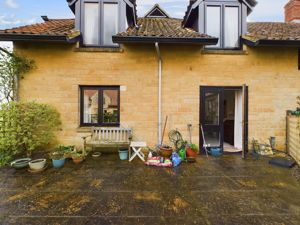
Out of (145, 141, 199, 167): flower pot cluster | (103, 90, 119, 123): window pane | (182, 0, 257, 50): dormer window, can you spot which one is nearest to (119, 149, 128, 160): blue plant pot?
(145, 141, 199, 167): flower pot cluster

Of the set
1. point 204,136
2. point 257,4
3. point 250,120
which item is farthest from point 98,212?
point 257,4

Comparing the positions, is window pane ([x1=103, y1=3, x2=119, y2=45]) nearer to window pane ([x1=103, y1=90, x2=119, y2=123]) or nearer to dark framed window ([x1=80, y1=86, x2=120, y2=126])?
dark framed window ([x1=80, y1=86, x2=120, y2=126])

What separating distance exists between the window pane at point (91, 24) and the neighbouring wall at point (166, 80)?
2.09 ft

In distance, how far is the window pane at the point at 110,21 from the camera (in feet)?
21.3

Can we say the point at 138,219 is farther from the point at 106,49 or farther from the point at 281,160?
the point at 106,49

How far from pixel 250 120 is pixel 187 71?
3070 millimetres

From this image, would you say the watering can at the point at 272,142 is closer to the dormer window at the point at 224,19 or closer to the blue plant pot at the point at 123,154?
the dormer window at the point at 224,19

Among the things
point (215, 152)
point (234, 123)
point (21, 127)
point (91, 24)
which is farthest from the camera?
point (234, 123)

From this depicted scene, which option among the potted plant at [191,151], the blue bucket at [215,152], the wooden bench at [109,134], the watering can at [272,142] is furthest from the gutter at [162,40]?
the watering can at [272,142]

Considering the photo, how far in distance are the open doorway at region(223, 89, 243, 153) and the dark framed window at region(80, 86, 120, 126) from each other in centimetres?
464

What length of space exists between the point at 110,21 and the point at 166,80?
3.13 meters

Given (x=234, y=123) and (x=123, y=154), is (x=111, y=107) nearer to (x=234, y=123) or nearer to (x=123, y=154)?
(x=123, y=154)

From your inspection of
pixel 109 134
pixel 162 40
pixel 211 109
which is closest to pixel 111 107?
pixel 109 134

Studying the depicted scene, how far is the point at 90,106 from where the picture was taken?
660 centimetres
